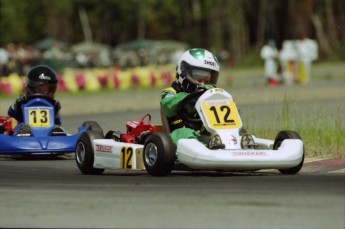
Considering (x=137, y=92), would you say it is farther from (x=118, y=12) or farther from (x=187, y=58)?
→ (x=118, y=12)

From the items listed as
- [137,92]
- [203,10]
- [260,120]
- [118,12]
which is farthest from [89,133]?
[118,12]

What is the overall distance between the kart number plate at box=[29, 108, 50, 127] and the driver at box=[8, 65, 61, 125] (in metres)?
0.32

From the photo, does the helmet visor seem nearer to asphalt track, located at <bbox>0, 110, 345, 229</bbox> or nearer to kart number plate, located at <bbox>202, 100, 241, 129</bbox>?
asphalt track, located at <bbox>0, 110, 345, 229</bbox>

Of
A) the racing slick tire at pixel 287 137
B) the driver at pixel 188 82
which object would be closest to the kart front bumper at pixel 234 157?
the racing slick tire at pixel 287 137

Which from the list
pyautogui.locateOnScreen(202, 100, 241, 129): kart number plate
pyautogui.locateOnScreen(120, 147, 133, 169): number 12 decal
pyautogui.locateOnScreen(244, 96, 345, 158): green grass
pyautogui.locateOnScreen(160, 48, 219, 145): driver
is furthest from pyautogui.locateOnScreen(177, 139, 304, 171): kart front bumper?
pyautogui.locateOnScreen(244, 96, 345, 158): green grass

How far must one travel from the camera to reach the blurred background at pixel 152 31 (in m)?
56.5

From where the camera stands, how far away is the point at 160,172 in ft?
38.4

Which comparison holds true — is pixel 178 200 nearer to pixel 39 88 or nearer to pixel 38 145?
pixel 38 145

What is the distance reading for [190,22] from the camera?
97125mm

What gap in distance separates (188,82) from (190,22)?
84.6m

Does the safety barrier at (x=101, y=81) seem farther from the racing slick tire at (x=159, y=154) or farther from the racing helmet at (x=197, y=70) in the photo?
the racing slick tire at (x=159, y=154)

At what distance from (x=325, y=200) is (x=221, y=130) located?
2.32 metres

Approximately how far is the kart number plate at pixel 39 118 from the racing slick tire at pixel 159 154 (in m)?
4.38

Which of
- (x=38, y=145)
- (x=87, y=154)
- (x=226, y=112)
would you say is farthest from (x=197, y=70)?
(x=38, y=145)
